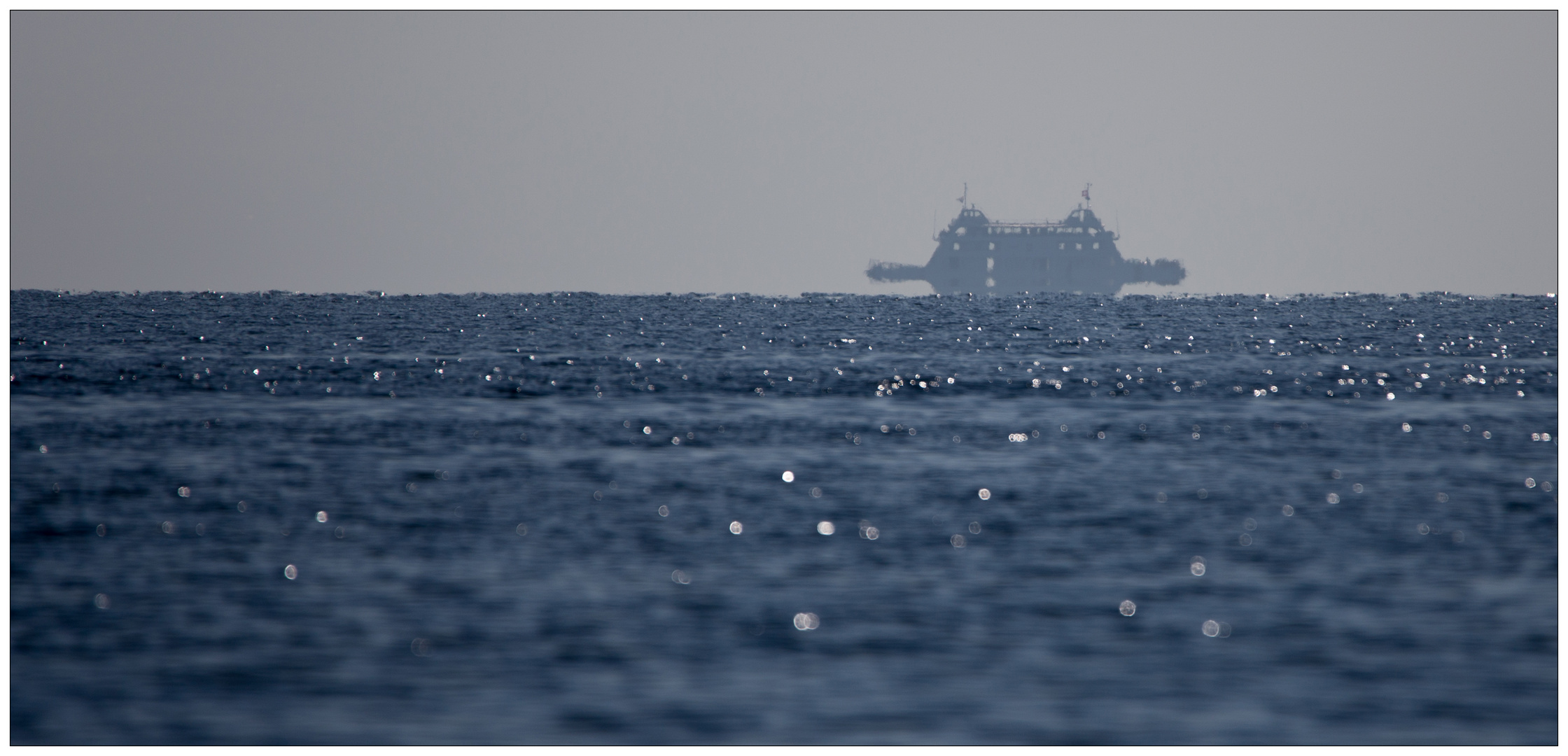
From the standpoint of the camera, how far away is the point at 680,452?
24125 millimetres

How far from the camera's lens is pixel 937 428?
28234 mm

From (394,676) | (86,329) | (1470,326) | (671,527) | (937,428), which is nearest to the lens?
(394,676)

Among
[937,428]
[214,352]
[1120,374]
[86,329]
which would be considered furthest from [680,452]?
[86,329]

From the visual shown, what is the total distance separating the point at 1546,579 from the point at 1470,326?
7398 cm

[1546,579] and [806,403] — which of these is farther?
[806,403]

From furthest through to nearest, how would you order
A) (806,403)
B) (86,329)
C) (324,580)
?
(86,329) → (806,403) → (324,580)

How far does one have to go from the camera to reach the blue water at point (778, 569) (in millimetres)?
10680

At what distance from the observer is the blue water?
1068cm

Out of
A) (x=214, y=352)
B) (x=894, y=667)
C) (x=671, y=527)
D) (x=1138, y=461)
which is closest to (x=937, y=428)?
(x=1138, y=461)

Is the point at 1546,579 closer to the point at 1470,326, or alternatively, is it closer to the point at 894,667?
the point at 894,667

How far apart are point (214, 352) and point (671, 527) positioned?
38.9m

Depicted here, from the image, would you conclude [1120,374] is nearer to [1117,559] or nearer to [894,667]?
[1117,559]

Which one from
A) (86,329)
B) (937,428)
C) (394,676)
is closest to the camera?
(394,676)

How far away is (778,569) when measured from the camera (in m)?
14.9
